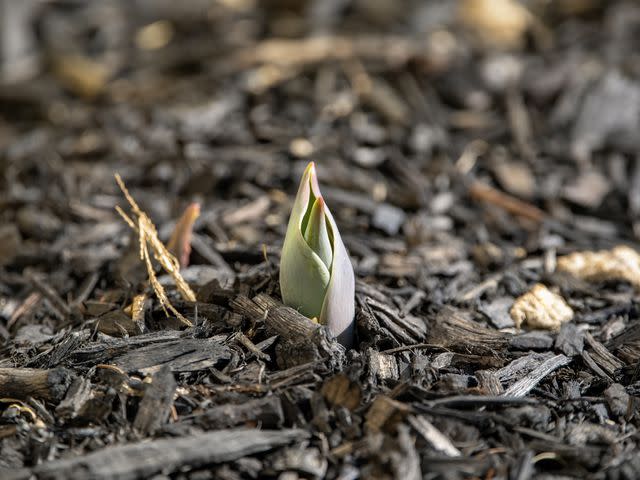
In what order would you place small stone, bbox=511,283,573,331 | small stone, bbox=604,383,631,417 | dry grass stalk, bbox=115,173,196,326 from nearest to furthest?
small stone, bbox=604,383,631,417 → dry grass stalk, bbox=115,173,196,326 → small stone, bbox=511,283,573,331

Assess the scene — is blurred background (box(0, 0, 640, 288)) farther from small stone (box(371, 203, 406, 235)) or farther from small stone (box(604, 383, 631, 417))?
small stone (box(604, 383, 631, 417))

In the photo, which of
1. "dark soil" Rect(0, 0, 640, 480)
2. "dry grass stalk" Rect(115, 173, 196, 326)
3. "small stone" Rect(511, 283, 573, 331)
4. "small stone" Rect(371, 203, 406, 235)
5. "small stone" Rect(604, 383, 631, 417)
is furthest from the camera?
"small stone" Rect(371, 203, 406, 235)

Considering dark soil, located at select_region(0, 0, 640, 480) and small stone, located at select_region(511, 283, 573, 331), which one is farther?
small stone, located at select_region(511, 283, 573, 331)

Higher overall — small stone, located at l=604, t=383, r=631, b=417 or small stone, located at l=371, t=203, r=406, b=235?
small stone, located at l=604, t=383, r=631, b=417

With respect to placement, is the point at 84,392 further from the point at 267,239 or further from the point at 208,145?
the point at 208,145

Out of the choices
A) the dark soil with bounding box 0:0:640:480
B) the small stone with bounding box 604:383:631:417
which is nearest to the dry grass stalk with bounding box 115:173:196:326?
the dark soil with bounding box 0:0:640:480

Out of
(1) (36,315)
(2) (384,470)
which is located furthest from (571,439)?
(1) (36,315)

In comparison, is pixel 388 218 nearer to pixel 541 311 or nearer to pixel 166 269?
pixel 541 311
